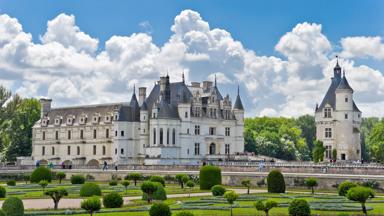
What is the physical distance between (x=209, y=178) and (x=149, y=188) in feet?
40.3

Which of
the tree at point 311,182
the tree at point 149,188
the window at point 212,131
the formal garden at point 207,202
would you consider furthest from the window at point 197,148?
the tree at point 149,188

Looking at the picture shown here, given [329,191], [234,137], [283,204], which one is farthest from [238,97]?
[283,204]

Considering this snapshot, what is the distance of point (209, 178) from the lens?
1730 inches

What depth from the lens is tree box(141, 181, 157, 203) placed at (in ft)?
105

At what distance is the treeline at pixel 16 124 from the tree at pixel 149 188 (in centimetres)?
5238

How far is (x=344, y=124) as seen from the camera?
74.2 m

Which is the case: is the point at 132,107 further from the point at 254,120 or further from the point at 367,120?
the point at 367,120

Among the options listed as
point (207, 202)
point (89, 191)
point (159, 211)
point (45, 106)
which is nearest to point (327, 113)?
point (45, 106)

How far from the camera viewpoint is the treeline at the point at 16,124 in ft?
267

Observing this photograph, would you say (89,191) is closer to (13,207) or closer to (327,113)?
(13,207)

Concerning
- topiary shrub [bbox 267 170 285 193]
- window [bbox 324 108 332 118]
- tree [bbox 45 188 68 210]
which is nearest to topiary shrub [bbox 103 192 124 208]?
tree [bbox 45 188 68 210]

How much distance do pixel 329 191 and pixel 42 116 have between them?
60413 millimetres

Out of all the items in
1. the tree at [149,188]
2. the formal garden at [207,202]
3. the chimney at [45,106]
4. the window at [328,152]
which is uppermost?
the chimney at [45,106]

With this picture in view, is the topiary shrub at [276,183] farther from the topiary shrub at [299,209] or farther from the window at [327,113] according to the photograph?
the window at [327,113]
